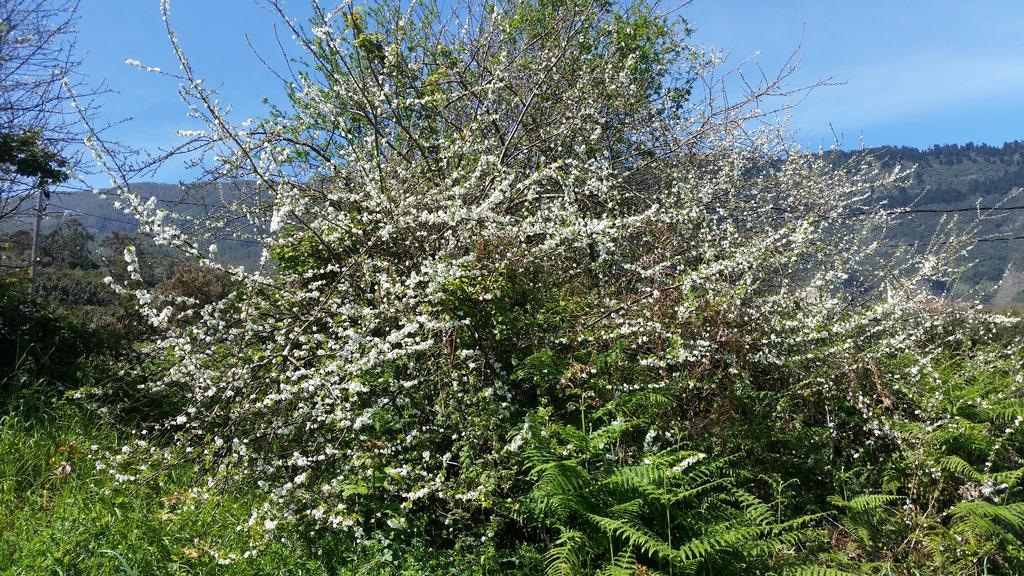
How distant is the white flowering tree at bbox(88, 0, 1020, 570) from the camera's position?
4.02m

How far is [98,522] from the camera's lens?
3463 millimetres

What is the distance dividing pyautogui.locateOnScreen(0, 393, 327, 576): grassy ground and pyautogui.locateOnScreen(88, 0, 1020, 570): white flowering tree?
24 cm

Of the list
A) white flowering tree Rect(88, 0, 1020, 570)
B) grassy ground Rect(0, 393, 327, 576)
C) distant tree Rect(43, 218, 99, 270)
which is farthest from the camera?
distant tree Rect(43, 218, 99, 270)

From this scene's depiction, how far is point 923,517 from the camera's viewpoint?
4613mm

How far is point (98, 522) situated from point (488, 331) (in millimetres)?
2683

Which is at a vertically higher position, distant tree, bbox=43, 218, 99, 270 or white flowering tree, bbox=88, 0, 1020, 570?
distant tree, bbox=43, 218, 99, 270

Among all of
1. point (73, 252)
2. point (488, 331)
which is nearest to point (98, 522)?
point (488, 331)

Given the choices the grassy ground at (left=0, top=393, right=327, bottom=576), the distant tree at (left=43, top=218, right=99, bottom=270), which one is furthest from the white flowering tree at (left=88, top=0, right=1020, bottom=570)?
the distant tree at (left=43, top=218, right=99, bottom=270)

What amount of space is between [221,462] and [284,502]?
0.51 meters

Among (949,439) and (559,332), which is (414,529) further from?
(949,439)

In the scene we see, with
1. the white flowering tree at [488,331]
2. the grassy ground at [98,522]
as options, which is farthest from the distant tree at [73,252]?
the grassy ground at [98,522]

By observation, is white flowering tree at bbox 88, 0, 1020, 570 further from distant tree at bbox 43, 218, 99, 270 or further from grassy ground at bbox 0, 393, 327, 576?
distant tree at bbox 43, 218, 99, 270

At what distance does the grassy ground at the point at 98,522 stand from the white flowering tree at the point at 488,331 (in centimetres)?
24

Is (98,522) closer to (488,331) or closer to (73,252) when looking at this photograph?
(488,331)
